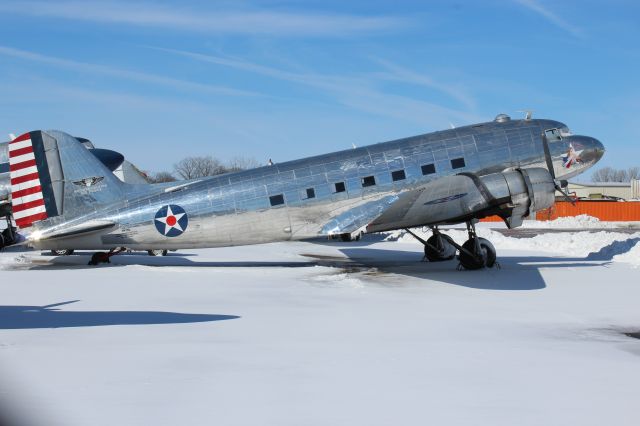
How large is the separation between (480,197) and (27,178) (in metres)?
11.6

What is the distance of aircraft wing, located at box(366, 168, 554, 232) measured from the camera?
14.8m

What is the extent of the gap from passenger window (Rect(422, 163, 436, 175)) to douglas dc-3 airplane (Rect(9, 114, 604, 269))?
0.03 meters

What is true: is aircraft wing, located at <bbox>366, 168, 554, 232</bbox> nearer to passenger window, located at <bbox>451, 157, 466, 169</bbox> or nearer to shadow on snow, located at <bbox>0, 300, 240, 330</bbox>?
passenger window, located at <bbox>451, 157, 466, 169</bbox>

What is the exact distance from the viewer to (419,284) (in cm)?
1442

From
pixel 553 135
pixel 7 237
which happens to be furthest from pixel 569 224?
pixel 7 237

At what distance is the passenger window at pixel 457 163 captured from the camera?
1680 cm

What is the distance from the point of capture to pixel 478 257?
1673cm

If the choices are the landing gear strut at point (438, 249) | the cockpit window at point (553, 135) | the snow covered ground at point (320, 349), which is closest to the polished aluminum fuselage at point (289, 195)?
the cockpit window at point (553, 135)

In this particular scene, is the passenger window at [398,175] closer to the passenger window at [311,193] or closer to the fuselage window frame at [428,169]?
the fuselage window frame at [428,169]

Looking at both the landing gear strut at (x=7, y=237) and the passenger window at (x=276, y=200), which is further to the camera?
the landing gear strut at (x=7, y=237)

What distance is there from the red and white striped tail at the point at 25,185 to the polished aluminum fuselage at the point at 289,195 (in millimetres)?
427

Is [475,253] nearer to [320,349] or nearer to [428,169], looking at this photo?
[428,169]

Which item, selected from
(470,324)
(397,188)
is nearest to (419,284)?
(397,188)

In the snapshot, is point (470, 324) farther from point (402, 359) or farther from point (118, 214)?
point (118, 214)
